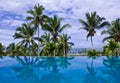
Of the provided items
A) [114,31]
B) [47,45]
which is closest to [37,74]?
[47,45]

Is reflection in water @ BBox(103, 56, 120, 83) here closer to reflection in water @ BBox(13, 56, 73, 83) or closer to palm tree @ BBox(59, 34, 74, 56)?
reflection in water @ BBox(13, 56, 73, 83)

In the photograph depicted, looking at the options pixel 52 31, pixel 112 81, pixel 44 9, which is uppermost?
pixel 44 9

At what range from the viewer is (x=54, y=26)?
Result: 82.6ft

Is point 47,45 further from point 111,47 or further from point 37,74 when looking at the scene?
point 37,74

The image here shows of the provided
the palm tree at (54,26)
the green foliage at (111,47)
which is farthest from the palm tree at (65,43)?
the green foliage at (111,47)

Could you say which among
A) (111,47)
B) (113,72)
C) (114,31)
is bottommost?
(113,72)

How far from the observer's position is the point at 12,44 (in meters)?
29.7

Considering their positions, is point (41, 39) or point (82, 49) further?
point (82, 49)

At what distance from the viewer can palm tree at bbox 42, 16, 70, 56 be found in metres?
25.2

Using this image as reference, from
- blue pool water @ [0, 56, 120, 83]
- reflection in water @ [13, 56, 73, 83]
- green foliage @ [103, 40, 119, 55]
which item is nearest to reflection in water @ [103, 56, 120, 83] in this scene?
blue pool water @ [0, 56, 120, 83]

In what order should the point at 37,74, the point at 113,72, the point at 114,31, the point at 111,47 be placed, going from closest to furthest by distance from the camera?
the point at 37,74, the point at 113,72, the point at 111,47, the point at 114,31

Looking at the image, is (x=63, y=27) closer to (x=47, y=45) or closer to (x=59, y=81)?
(x=47, y=45)

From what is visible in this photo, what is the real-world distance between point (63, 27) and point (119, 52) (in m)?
6.83

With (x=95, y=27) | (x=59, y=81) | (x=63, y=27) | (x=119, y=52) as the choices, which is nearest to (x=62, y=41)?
(x=63, y=27)
